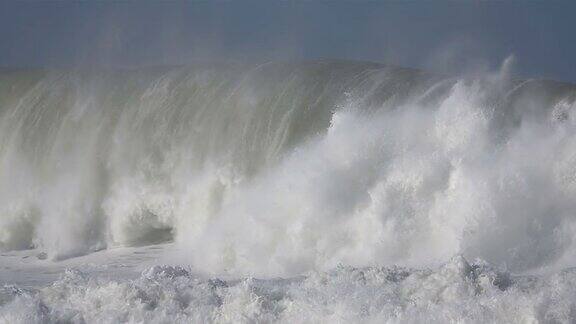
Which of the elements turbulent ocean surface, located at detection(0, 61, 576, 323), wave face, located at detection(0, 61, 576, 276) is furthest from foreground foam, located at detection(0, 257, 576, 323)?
wave face, located at detection(0, 61, 576, 276)

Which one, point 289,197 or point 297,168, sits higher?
point 297,168

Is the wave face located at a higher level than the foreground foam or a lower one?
higher

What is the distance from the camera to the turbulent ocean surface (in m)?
9.95

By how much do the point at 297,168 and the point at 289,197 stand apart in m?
0.76

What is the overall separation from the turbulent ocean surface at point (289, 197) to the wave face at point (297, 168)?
0.10 feet

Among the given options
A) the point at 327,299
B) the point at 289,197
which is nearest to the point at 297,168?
the point at 289,197

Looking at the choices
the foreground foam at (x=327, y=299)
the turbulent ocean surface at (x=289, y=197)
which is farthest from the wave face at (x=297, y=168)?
the foreground foam at (x=327, y=299)

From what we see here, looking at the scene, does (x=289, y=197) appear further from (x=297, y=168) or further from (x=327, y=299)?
(x=327, y=299)

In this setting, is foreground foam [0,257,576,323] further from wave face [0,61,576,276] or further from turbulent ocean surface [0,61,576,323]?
wave face [0,61,576,276]

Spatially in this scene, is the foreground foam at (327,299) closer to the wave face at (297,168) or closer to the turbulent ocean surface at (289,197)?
the turbulent ocean surface at (289,197)

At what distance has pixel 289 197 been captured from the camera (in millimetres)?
15148

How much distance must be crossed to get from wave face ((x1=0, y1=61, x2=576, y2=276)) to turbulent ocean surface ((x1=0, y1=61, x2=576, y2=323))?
3cm

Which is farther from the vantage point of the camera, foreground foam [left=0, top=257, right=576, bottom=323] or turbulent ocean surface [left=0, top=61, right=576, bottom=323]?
turbulent ocean surface [left=0, top=61, right=576, bottom=323]

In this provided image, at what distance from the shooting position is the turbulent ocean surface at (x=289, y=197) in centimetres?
995
